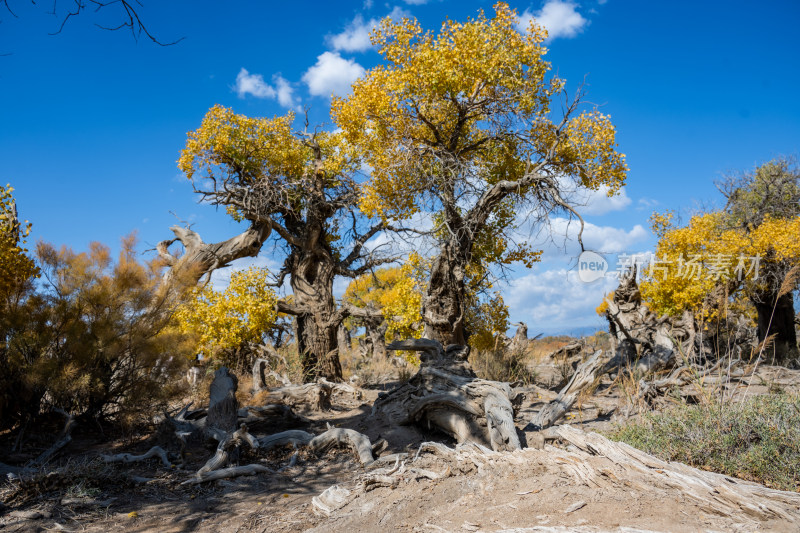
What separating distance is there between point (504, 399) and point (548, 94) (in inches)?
231

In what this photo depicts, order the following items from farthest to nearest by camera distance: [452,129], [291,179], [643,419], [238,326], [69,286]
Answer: [291,179] < [238,326] < [452,129] < [69,286] < [643,419]

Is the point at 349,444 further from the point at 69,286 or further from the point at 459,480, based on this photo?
the point at 69,286

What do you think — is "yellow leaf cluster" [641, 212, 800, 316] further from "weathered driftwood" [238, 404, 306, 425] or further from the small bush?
"weathered driftwood" [238, 404, 306, 425]

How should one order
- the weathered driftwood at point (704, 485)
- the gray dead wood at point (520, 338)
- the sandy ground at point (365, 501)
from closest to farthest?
the weathered driftwood at point (704, 485), the sandy ground at point (365, 501), the gray dead wood at point (520, 338)

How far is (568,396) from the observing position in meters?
7.21

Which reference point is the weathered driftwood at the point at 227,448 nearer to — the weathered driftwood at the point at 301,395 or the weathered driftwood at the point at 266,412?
the weathered driftwood at the point at 266,412

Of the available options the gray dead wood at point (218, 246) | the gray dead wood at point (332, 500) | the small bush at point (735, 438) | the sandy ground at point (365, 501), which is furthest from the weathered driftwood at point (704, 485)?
the gray dead wood at point (218, 246)

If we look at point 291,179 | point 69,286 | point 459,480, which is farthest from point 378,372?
point 459,480

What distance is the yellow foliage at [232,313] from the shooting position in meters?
10.9

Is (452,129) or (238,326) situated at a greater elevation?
(452,129)

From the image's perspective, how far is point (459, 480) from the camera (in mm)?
4109

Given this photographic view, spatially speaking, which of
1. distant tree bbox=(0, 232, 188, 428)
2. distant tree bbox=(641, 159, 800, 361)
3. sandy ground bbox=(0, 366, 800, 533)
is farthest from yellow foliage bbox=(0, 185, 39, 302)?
distant tree bbox=(641, 159, 800, 361)

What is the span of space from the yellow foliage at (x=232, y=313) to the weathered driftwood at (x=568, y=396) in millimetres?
6652

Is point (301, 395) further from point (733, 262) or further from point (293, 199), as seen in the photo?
point (733, 262)
